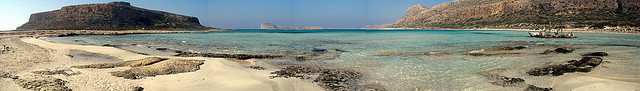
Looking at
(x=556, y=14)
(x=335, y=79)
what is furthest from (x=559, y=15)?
(x=335, y=79)

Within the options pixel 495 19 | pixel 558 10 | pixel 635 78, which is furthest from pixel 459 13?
pixel 635 78

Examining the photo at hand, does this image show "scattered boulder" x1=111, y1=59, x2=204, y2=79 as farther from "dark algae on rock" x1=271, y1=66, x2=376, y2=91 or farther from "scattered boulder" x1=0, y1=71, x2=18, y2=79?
"dark algae on rock" x1=271, y1=66, x2=376, y2=91

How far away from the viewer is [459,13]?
142m

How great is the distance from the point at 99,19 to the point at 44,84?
9506cm

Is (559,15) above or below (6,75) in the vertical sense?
above

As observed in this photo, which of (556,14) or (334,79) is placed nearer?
(334,79)

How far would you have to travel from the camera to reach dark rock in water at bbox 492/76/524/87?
6.75 m

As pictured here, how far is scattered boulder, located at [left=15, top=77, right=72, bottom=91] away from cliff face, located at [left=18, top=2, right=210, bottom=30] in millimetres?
82948

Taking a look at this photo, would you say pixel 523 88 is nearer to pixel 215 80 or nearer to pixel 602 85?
pixel 602 85

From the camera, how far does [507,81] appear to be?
7121 mm

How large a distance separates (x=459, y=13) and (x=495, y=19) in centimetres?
3304

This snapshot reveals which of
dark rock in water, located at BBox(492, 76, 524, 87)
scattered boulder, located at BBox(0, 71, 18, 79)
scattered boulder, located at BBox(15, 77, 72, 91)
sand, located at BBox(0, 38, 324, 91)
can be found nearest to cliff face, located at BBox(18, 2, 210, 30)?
scattered boulder, located at BBox(0, 71, 18, 79)

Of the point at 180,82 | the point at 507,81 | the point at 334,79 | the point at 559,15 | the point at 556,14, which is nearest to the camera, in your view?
the point at 180,82

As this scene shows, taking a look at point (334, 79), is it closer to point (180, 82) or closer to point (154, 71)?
point (180, 82)
